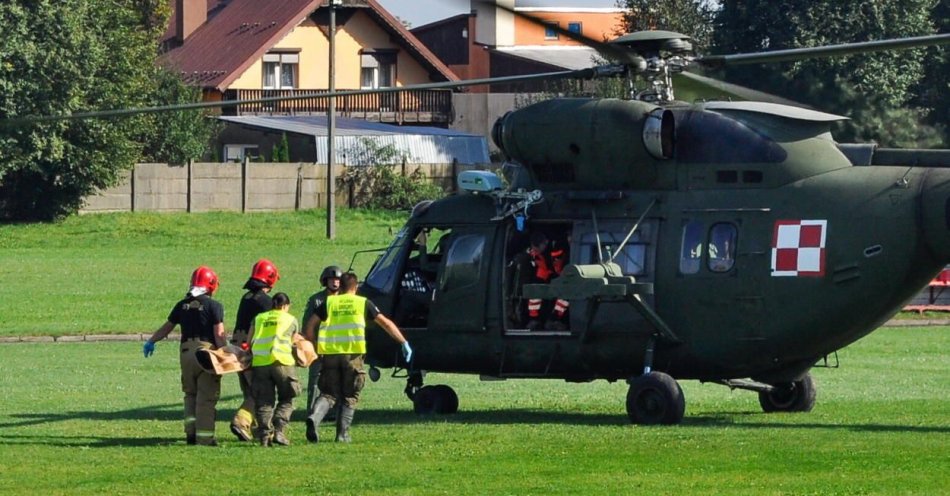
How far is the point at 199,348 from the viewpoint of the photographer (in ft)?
55.2

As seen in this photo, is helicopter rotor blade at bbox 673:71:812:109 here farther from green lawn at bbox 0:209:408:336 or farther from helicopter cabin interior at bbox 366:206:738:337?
green lawn at bbox 0:209:408:336

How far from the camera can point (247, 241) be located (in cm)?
5247

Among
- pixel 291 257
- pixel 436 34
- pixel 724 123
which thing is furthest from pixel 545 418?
pixel 436 34

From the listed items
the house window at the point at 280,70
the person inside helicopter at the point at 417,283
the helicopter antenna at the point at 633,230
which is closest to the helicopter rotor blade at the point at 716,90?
the helicopter antenna at the point at 633,230

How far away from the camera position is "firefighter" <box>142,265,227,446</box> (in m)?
16.7

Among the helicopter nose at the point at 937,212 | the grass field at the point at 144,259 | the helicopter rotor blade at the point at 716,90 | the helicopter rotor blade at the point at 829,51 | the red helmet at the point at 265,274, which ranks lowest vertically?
the grass field at the point at 144,259

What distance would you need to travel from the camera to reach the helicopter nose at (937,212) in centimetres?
1758

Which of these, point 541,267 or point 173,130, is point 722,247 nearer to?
point 541,267

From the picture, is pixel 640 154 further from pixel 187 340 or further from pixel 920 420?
pixel 187 340

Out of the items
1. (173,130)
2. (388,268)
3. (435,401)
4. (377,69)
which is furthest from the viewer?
(377,69)

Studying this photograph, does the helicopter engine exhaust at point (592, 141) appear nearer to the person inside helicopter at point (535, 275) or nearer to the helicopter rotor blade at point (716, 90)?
the helicopter rotor blade at point (716, 90)

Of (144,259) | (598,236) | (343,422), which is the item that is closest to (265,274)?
(343,422)

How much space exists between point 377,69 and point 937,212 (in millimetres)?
56649

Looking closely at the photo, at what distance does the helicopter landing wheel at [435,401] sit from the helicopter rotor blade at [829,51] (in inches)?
216
